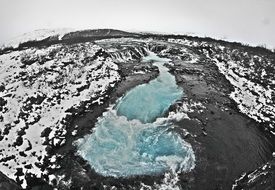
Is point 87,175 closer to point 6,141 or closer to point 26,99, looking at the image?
point 6,141

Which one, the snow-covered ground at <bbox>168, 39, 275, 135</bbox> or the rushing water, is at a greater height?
the snow-covered ground at <bbox>168, 39, 275, 135</bbox>

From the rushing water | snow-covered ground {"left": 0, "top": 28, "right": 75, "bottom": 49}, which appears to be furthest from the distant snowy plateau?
snow-covered ground {"left": 0, "top": 28, "right": 75, "bottom": 49}

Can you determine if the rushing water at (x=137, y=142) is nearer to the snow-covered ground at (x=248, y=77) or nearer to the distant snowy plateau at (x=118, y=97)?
the distant snowy plateau at (x=118, y=97)

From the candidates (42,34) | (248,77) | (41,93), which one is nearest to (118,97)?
Result: (41,93)

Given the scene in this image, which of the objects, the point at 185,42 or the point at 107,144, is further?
the point at 185,42

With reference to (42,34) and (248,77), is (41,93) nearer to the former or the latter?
(248,77)

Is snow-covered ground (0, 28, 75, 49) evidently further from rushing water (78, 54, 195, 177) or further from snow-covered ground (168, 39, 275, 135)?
rushing water (78, 54, 195, 177)

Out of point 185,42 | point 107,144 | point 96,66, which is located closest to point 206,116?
point 107,144
